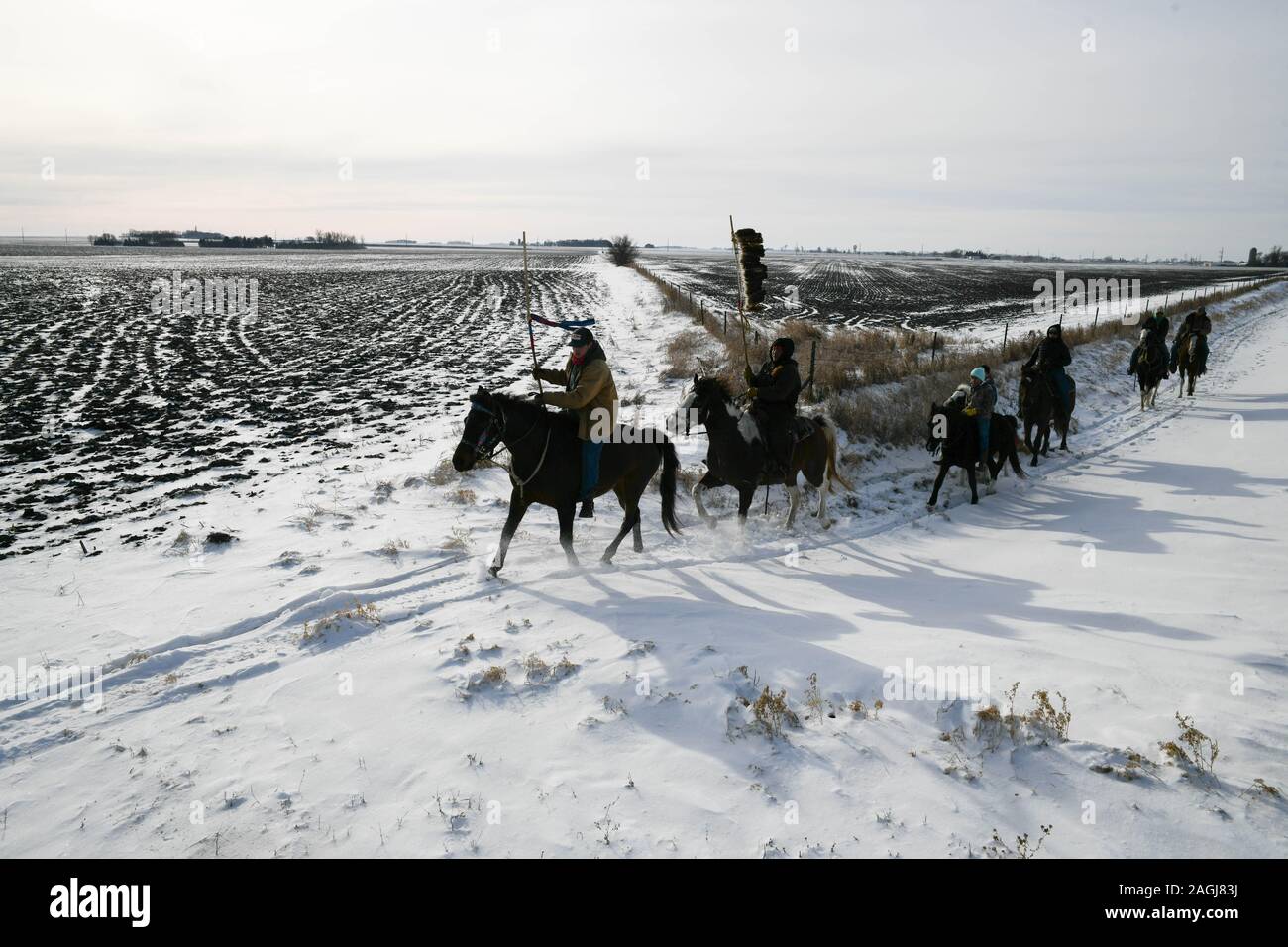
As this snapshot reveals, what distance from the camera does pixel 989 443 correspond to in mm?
11461

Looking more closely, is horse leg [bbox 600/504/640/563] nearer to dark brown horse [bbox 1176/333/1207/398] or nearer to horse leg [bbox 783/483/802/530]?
horse leg [bbox 783/483/802/530]

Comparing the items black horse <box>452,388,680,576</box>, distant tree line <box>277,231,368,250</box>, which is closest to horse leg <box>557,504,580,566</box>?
black horse <box>452,388,680,576</box>

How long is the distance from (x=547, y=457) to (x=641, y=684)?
306 cm

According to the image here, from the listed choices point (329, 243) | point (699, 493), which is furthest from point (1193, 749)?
point (329, 243)

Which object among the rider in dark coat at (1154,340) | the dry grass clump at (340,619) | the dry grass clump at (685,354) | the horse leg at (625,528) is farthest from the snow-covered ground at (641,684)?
the dry grass clump at (685,354)

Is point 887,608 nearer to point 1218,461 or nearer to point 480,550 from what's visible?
point 480,550

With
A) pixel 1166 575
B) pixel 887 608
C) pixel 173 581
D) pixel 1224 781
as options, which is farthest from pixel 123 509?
pixel 1166 575

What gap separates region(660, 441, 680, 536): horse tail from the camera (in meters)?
8.83

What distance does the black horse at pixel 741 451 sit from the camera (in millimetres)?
9016

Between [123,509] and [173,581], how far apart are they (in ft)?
10.3

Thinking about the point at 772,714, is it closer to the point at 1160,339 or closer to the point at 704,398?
the point at 704,398

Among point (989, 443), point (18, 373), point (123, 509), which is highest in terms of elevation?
point (18, 373)

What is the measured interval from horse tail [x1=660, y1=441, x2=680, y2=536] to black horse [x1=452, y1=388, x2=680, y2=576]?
76mm

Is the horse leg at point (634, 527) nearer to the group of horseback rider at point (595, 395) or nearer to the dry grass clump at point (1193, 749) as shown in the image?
the group of horseback rider at point (595, 395)
